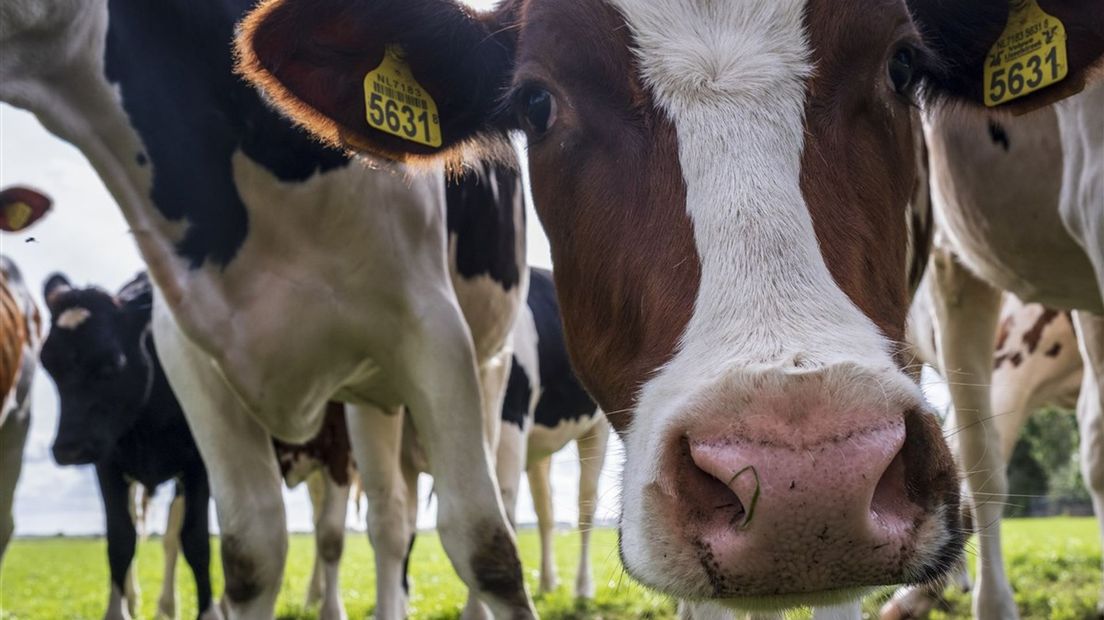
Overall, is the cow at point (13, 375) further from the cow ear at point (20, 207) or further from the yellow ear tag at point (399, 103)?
the yellow ear tag at point (399, 103)

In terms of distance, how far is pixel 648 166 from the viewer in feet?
7.89

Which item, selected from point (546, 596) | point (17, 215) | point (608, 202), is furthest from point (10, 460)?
point (608, 202)

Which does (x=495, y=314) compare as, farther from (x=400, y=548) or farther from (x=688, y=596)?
(x=688, y=596)

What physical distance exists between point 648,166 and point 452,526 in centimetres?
179

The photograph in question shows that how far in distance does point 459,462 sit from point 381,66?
135 cm

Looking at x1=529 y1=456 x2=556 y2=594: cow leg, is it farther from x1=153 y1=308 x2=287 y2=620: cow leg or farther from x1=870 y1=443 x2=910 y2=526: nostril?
x1=870 y1=443 x2=910 y2=526: nostril

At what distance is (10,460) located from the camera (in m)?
7.63

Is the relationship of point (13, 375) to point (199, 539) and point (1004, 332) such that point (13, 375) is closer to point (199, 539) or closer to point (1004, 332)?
point (199, 539)

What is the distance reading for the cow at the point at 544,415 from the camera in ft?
25.7

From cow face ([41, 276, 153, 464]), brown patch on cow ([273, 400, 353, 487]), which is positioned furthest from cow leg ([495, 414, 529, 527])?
cow face ([41, 276, 153, 464])

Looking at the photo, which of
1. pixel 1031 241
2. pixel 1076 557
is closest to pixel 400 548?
pixel 1031 241

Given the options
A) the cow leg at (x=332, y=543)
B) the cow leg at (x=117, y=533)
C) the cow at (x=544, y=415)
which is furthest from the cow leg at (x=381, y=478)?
the cow leg at (x=117, y=533)

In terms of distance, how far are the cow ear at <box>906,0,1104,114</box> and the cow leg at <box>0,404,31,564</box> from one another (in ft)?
21.1

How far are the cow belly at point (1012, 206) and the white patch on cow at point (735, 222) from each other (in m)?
1.77
